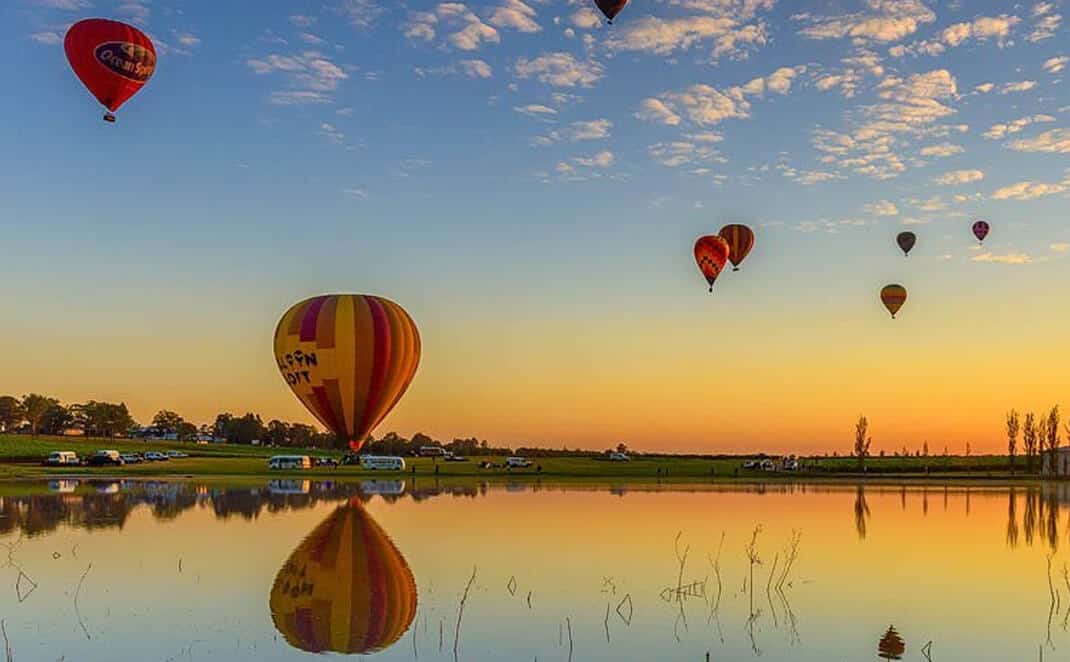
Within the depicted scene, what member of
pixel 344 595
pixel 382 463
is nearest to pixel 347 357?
pixel 344 595

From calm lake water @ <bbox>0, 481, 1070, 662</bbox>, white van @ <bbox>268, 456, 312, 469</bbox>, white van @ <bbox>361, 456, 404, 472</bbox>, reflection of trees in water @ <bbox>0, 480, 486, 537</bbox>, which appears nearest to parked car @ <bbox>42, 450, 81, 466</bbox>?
white van @ <bbox>268, 456, 312, 469</bbox>

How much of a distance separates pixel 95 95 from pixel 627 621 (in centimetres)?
2812

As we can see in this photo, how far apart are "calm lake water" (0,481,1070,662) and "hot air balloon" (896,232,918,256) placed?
88.1ft

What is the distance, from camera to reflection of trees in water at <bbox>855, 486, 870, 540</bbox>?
36.0 metres

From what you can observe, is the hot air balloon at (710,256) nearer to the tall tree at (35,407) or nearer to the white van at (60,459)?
the white van at (60,459)

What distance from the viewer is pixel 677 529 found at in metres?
35.5

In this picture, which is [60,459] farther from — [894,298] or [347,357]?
[894,298]

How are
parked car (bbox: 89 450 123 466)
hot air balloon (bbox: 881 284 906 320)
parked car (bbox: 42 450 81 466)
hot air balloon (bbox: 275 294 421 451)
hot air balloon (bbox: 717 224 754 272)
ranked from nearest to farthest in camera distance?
hot air balloon (bbox: 275 294 421 451) → hot air balloon (bbox: 717 224 754 272) → hot air balloon (bbox: 881 284 906 320) → parked car (bbox: 42 450 81 466) → parked car (bbox: 89 450 123 466)

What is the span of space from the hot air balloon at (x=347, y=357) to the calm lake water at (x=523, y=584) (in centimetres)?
998

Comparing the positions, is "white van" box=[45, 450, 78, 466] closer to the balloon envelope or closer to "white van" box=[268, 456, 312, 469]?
"white van" box=[268, 456, 312, 469]

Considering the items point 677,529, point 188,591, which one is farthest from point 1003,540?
point 188,591

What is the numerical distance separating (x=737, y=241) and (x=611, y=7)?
2298 cm

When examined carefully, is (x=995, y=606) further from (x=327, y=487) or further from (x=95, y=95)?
(x=327, y=487)

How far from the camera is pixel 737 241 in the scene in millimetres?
59281
